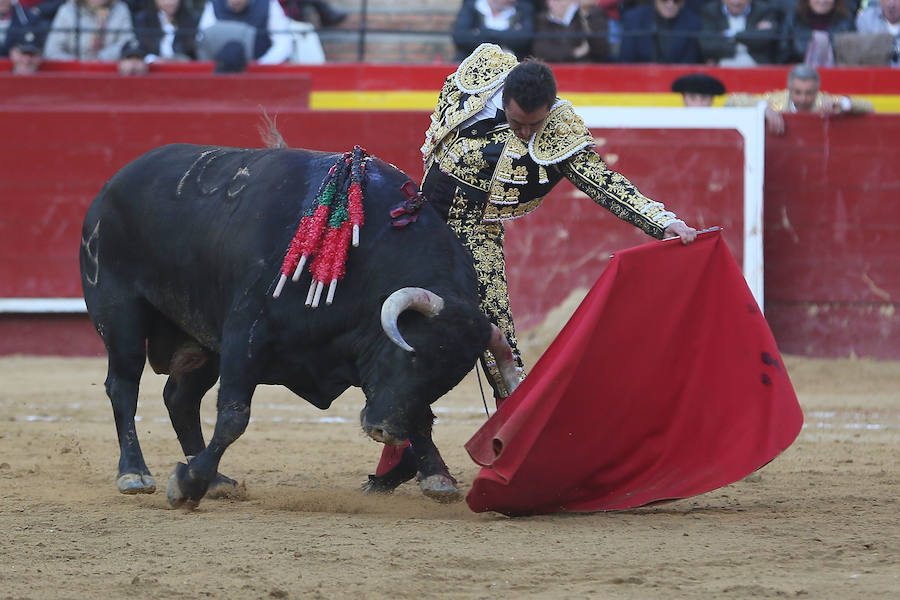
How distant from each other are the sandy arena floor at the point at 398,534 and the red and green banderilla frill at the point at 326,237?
0.63m

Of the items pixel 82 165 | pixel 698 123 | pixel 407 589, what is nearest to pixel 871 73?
pixel 698 123

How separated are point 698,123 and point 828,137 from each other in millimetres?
695

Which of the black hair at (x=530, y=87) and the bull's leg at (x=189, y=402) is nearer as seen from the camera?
the black hair at (x=530, y=87)

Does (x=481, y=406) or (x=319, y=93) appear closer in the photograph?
(x=481, y=406)

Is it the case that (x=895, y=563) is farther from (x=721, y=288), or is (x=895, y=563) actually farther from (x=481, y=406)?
(x=481, y=406)

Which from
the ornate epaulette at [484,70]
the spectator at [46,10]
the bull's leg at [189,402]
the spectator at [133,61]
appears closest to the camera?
the ornate epaulette at [484,70]

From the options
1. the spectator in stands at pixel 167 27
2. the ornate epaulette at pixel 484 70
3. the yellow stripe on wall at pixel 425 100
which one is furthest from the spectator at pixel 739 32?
the ornate epaulette at pixel 484 70

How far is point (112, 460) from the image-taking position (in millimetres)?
4781

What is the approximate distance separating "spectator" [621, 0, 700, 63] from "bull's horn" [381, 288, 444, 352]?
16.7 feet

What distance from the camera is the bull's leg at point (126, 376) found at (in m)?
4.11

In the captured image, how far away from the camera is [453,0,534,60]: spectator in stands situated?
8008mm

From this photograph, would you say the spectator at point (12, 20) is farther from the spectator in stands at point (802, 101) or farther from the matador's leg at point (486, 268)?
the matador's leg at point (486, 268)

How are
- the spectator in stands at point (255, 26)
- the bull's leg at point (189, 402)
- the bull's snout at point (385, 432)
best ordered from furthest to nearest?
1. the spectator in stands at point (255, 26)
2. the bull's leg at point (189, 402)
3. the bull's snout at point (385, 432)

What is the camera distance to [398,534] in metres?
3.39
